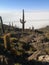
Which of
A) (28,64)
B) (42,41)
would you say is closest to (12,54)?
(28,64)

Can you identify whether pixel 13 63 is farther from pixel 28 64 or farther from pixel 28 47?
pixel 28 47

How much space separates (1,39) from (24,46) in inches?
119

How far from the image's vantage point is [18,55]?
18266mm

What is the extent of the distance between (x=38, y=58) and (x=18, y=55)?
65.9 inches

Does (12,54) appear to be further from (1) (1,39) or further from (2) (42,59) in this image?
(1) (1,39)

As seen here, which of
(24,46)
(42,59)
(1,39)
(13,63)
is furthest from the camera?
(1,39)

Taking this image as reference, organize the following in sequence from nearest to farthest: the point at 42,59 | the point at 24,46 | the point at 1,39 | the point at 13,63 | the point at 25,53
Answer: the point at 13,63, the point at 42,59, the point at 25,53, the point at 24,46, the point at 1,39

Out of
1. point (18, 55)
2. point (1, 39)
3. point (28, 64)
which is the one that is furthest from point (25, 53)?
point (1, 39)

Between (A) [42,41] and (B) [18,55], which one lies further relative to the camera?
(A) [42,41]

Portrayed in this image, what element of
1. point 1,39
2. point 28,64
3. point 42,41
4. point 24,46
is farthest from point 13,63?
point 42,41

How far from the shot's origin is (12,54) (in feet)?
59.7

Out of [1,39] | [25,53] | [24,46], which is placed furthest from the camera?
[1,39]

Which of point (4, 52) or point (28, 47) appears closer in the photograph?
point (4, 52)

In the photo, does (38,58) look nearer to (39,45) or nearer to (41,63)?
(41,63)
